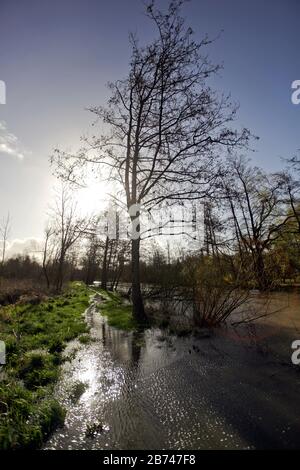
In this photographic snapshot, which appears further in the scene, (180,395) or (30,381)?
(30,381)

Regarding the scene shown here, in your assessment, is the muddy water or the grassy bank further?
the muddy water

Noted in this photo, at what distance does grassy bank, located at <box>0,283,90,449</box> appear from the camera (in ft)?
12.3

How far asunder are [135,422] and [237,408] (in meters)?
1.72

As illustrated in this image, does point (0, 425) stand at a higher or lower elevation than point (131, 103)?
lower

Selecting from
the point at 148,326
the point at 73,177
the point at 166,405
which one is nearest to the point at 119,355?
the point at 166,405

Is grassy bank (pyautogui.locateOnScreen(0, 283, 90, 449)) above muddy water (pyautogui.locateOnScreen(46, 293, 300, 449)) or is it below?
above

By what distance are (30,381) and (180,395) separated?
2904mm

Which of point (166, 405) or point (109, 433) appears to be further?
point (166, 405)

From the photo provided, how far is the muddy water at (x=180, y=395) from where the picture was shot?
3895 mm

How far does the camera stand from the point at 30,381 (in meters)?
5.55

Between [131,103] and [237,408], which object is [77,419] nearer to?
[237,408]

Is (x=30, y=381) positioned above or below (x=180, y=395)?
above

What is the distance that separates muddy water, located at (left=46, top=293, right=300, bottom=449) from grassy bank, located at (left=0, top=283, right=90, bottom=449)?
251 mm
